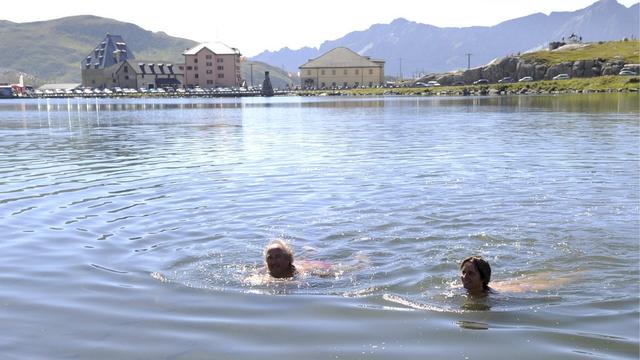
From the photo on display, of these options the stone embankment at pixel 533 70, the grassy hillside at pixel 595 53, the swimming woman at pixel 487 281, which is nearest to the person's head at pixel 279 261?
the swimming woman at pixel 487 281

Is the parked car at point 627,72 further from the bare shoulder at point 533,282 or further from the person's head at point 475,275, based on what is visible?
the person's head at point 475,275

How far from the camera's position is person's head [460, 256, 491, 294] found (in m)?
8.49

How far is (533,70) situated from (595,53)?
14.5 metres

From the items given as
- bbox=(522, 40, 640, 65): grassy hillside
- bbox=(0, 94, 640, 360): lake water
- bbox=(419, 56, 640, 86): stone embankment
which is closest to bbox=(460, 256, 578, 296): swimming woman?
bbox=(0, 94, 640, 360): lake water

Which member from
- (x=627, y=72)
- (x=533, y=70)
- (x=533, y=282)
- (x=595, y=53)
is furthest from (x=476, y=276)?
(x=595, y=53)

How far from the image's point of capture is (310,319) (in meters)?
7.98

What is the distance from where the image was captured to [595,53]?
479 feet

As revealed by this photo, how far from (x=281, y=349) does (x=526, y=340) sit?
9.09ft

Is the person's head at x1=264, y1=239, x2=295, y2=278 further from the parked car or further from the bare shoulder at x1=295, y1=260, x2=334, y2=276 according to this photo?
the parked car

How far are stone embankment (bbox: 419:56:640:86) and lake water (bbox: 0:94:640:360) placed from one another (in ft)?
383

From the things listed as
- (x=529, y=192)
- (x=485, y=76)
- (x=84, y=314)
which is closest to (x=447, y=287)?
(x=84, y=314)

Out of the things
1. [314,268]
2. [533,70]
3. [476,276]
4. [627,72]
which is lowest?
[314,268]

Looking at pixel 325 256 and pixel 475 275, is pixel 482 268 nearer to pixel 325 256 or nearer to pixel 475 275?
pixel 475 275

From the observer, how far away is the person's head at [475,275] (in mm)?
8492
